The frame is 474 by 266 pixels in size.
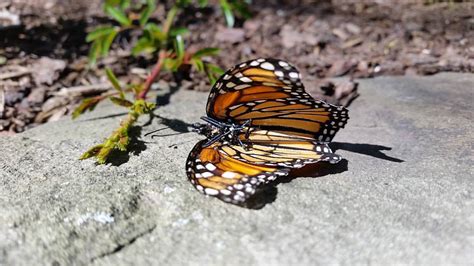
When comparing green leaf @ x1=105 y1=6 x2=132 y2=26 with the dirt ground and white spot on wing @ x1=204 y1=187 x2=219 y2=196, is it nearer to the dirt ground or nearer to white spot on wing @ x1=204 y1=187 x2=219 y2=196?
the dirt ground

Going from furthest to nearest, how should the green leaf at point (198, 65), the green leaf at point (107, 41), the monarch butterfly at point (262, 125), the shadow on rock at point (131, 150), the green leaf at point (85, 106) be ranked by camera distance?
the green leaf at point (107, 41) < the green leaf at point (198, 65) < the green leaf at point (85, 106) < the shadow on rock at point (131, 150) < the monarch butterfly at point (262, 125)

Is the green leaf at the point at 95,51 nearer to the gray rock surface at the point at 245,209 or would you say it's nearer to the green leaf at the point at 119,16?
the green leaf at the point at 119,16

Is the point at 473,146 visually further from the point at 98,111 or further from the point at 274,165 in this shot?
the point at 98,111

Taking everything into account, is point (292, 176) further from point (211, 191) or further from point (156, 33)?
point (156, 33)

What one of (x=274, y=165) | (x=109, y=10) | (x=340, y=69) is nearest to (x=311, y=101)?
(x=274, y=165)

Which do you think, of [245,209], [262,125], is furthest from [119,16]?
[245,209]

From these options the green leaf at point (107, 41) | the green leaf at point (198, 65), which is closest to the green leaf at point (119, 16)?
the green leaf at point (107, 41)
